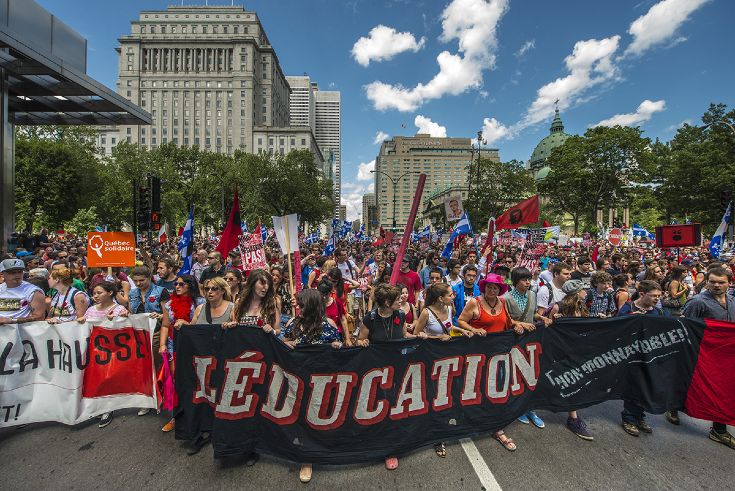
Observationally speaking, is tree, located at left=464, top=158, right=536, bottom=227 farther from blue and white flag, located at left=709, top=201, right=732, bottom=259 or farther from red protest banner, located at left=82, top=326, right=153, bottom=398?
red protest banner, located at left=82, top=326, right=153, bottom=398

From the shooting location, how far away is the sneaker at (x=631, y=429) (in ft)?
12.8

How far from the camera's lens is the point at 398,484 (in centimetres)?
308

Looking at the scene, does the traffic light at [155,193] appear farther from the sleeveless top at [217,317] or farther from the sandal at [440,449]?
the sandal at [440,449]

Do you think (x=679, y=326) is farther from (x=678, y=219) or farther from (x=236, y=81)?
(x=236, y=81)

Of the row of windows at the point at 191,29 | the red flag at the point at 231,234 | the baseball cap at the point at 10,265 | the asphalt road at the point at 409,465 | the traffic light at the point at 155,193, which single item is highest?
the row of windows at the point at 191,29

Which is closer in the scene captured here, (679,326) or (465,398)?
(465,398)

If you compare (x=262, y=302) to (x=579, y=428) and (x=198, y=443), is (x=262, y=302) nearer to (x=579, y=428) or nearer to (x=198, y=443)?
(x=198, y=443)

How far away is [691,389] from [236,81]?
116 meters

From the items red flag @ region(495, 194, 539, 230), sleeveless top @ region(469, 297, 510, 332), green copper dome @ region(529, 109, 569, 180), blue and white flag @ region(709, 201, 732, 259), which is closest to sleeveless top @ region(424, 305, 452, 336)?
sleeveless top @ region(469, 297, 510, 332)

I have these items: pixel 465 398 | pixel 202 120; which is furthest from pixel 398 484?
pixel 202 120

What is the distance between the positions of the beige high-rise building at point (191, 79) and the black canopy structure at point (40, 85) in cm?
8730

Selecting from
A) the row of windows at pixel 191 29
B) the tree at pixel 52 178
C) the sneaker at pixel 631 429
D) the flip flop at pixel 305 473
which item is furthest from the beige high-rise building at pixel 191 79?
the sneaker at pixel 631 429

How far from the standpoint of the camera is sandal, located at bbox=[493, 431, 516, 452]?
140 inches

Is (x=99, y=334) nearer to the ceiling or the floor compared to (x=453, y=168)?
nearer to the floor
